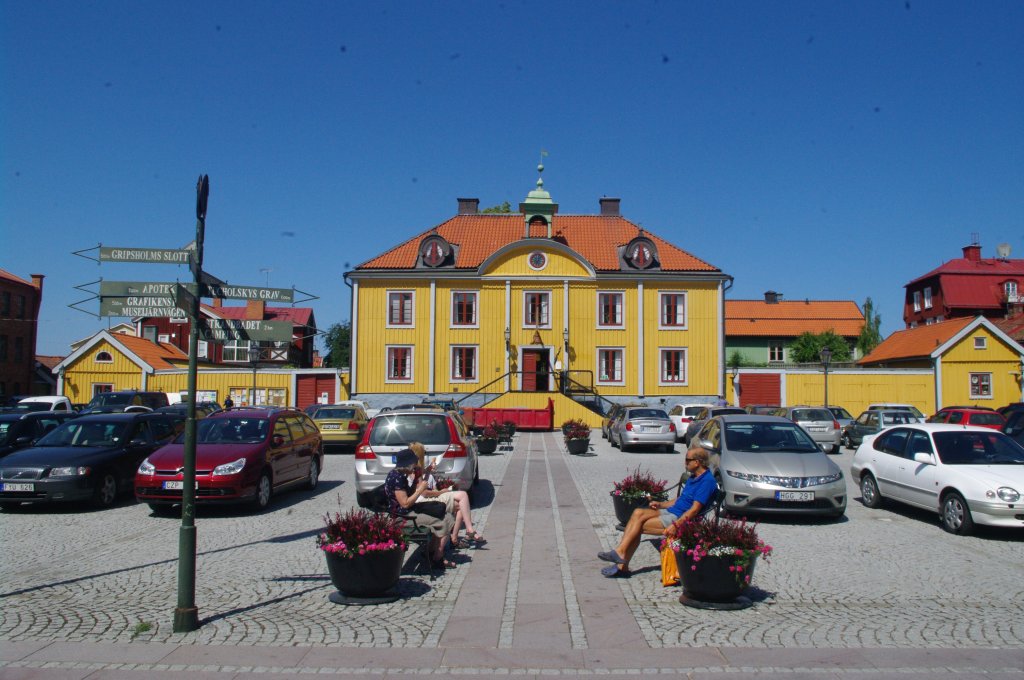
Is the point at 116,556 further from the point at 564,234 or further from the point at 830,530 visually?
the point at 564,234

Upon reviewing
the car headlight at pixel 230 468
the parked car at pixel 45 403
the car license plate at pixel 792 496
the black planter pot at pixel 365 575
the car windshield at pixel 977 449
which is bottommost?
the black planter pot at pixel 365 575

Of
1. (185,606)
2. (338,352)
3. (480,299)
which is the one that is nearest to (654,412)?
(480,299)

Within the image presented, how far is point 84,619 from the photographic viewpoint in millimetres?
6996

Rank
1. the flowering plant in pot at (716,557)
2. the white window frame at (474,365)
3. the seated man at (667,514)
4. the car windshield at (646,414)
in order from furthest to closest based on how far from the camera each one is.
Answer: the white window frame at (474,365), the car windshield at (646,414), the seated man at (667,514), the flowering plant in pot at (716,557)

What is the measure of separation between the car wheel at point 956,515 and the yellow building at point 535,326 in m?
30.6

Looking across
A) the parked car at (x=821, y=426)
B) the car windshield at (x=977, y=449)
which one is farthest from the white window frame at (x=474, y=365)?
the car windshield at (x=977, y=449)

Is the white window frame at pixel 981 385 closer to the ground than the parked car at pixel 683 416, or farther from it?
farther from it

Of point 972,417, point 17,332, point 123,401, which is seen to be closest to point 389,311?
point 123,401

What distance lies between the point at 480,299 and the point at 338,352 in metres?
56.0

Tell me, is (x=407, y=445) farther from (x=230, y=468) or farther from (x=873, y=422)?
(x=873, y=422)

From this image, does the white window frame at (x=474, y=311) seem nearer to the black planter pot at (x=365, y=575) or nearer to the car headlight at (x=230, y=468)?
the car headlight at (x=230, y=468)

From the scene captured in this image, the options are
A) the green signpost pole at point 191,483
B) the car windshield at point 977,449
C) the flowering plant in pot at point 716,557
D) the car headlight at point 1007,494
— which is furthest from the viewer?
the car windshield at point 977,449

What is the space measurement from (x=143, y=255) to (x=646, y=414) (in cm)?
2020

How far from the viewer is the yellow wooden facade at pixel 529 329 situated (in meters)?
42.1
